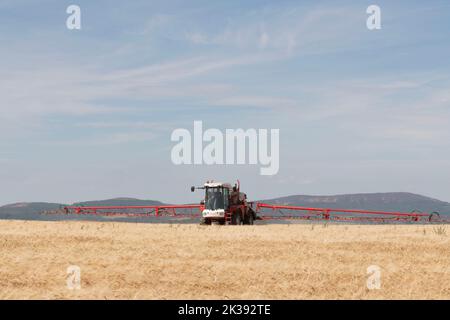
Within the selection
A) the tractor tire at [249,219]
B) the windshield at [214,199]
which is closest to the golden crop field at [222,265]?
the windshield at [214,199]

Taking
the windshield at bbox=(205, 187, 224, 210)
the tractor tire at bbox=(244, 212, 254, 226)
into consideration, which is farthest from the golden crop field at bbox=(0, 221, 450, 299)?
the tractor tire at bbox=(244, 212, 254, 226)

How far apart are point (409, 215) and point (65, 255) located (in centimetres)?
4145

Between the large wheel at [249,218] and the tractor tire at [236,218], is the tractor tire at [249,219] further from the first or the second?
the tractor tire at [236,218]

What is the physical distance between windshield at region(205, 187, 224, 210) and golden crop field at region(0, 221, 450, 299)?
1460 centimetres

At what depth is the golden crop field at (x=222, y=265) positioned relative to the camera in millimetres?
16312

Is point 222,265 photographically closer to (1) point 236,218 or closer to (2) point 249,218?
(1) point 236,218

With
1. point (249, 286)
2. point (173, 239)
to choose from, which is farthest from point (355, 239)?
point (249, 286)

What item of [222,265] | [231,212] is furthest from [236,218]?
[222,265]

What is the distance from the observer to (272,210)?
53812 mm

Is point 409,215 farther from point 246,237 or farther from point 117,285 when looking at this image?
point 117,285

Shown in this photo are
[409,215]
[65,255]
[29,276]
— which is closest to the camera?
[29,276]

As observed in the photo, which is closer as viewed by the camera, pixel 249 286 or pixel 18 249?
pixel 249 286

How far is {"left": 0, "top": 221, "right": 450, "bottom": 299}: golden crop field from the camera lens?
16.3m

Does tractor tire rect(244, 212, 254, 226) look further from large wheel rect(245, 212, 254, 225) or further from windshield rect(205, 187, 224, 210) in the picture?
windshield rect(205, 187, 224, 210)
